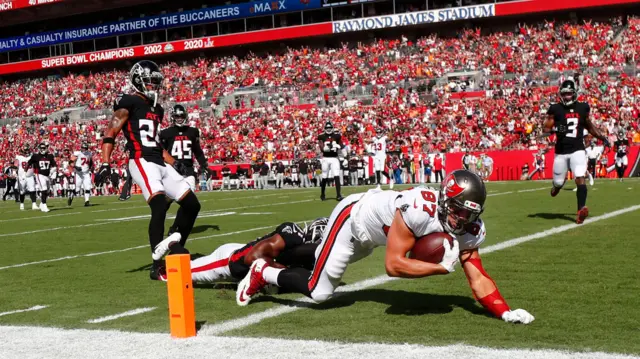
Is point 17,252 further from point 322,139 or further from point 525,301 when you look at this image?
point 322,139

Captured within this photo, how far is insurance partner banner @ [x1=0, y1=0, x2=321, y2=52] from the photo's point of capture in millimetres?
44969

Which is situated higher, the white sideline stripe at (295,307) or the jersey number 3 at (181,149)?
the jersey number 3 at (181,149)

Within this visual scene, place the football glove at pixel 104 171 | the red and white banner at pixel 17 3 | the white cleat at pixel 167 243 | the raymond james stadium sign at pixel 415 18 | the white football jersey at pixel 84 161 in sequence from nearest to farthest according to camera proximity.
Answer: the white cleat at pixel 167 243 < the football glove at pixel 104 171 < the white football jersey at pixel 84 161 < the raymond james stadium sign at pixel 415 18 < the red and white banner at pixel 17 3

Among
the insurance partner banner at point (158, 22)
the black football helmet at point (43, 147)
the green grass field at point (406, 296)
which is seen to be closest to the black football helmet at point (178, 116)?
the green grass field at point (406, 296)

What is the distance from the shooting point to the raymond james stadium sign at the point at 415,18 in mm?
39125

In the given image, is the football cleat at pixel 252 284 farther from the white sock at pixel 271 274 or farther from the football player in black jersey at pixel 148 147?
the football player in black jersey at pixel 148 147

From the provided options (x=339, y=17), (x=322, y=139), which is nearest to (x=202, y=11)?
(x=339, y=17)

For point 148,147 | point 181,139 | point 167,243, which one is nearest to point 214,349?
point 167,243

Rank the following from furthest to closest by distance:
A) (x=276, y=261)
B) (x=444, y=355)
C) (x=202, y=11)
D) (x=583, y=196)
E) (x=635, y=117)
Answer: (x=202, y=11) → (x=635, y=117) → (x=583, y=196) → (x=276, y=261) → (x=444, y=355)

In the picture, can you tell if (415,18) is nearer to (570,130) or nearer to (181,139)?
(181,139)

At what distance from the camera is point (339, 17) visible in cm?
4359

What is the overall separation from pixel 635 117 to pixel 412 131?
871 cm

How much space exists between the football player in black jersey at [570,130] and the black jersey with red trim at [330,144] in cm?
785

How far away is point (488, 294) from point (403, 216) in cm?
83
